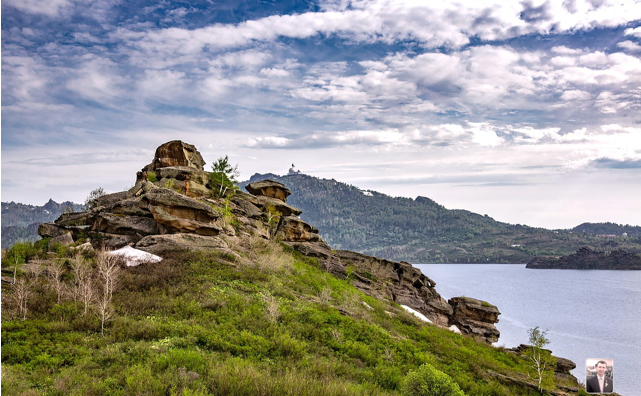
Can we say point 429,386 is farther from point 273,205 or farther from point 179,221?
point 273,205

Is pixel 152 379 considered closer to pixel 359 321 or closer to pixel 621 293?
pixel 359 321

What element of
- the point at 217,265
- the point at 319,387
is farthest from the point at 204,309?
the point at 319,387

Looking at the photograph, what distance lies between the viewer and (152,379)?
935cm

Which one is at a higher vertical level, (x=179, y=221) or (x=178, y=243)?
(x=179, y=221)

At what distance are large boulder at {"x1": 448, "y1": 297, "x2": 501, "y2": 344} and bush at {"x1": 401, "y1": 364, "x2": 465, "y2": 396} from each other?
3257cm

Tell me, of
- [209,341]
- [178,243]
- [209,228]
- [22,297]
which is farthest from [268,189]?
[209,341]

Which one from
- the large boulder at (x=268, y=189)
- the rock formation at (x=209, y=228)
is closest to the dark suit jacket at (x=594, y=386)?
the rock formation at (x=209, y=228)

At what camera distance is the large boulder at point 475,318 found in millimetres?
41125

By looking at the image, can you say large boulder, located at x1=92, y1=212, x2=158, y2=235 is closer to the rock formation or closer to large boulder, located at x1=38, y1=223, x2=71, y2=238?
the rock formation

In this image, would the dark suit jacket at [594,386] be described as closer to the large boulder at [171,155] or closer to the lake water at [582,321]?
the lake water at [582,321]

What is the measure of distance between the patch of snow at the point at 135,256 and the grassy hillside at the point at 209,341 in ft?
3.41

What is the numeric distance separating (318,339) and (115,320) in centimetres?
790

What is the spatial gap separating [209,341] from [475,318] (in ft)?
126

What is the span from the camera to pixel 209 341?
43.6 ft
